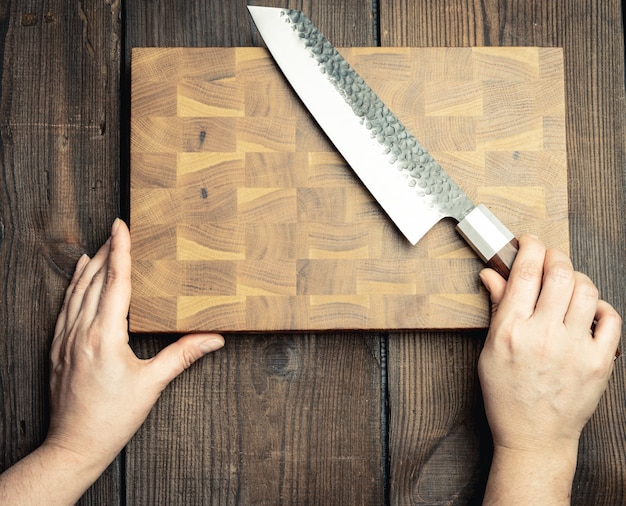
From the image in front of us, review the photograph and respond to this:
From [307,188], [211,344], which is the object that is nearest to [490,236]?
[307,188]

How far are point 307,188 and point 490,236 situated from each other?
24 centimetres

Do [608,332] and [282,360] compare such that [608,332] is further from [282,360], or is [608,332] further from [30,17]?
[30,17]

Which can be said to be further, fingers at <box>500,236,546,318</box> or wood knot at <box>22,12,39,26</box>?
wood knot at <box>22,12,39,26</box>

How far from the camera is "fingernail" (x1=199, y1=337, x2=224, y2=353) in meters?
0.75

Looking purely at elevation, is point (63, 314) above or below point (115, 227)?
below

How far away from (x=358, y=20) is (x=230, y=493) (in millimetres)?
695

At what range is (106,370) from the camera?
2.36ft

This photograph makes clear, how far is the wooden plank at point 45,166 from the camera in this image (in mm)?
796

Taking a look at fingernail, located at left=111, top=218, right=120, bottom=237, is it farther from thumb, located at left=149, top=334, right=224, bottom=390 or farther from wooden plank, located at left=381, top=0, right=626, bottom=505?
wooden plank, located at left=381, top=0, right=626, bottom=505

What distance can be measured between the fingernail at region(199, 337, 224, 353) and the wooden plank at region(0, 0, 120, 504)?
21 cm

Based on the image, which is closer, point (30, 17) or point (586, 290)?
point (586, 290)

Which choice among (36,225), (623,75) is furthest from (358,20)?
(36,225)

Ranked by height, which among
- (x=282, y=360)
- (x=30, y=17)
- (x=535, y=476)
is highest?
(x=30, y=17)

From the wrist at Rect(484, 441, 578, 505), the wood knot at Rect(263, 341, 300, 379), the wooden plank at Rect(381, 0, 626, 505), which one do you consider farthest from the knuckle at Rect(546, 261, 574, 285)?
the wood knot at Rect(263, 341, 300, 379)
